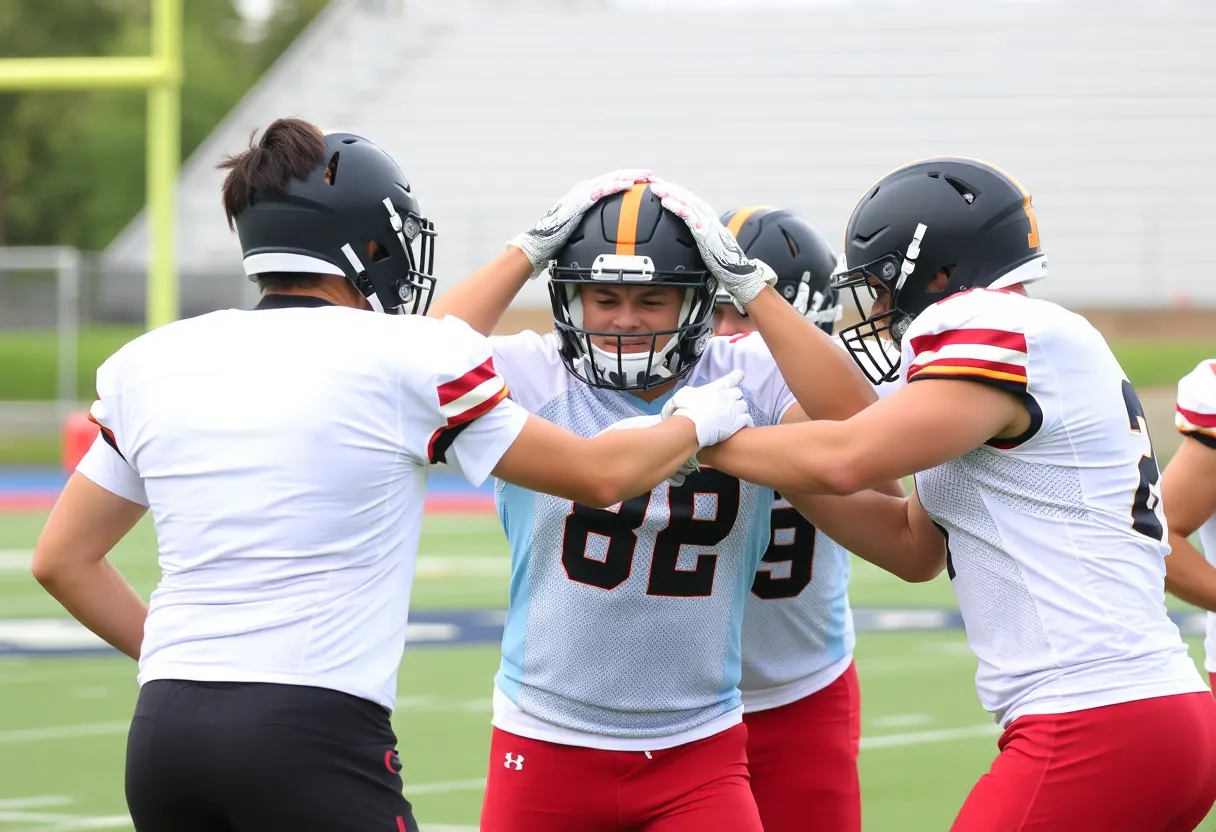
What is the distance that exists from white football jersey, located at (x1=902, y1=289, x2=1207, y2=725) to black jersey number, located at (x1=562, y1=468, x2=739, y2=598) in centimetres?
55

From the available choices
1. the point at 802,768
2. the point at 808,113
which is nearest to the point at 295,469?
the point at 802,768

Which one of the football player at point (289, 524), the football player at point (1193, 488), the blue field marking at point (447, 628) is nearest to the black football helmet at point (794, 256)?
the football player at point (1193, 488)

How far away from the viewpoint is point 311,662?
2.81 m

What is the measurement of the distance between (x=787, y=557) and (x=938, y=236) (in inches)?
43.1

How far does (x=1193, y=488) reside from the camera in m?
3.84

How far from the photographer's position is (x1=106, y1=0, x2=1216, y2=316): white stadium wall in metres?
24.7

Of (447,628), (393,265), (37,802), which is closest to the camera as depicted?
(393,265)

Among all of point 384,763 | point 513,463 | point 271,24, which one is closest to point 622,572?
point 513,463

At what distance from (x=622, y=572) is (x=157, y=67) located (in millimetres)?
13769

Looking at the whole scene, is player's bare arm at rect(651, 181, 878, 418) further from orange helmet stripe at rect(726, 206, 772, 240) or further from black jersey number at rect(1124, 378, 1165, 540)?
orange helmet stripe at rect(726, 206, 772, 240)

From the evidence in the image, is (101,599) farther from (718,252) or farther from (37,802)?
(37,802)

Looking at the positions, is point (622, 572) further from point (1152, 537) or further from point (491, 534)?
point (491, 534)

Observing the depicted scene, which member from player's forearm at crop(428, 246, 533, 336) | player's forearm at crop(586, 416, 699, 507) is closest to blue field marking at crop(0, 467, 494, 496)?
player's forearm at crop(428, 246, 533, 336)

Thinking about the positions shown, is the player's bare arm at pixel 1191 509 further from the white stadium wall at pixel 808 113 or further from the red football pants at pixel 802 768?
the white stadium wall at pixel 808 113
